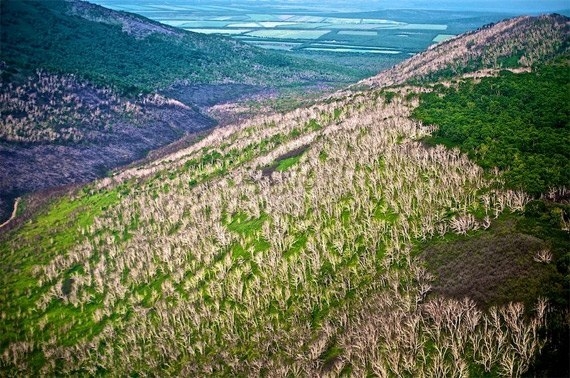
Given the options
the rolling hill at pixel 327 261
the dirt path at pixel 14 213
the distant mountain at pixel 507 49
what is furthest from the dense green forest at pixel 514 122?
the dirt path at pixel 14 213

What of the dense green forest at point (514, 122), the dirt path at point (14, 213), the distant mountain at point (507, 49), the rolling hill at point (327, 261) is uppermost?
the distant mountain at point (507, 49)

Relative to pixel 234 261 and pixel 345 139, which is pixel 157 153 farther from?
pixel 234 261

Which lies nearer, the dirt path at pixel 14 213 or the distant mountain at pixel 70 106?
the dirt path at pixel 14 213

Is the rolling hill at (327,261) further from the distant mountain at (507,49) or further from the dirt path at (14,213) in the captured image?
the distant mountain at (507,49)

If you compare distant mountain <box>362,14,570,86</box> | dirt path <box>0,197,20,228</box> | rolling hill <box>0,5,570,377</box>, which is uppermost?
distant mountain <box>362,14,570,86</box>

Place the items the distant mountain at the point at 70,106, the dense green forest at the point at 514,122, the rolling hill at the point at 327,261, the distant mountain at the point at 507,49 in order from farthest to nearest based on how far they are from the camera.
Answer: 1. the distant mountain at the point at 507,49
2. the distant mountain at the point at 70,106
3. the dense green forest at the point at 514,122
4. the rolling hill at the point at 327,261

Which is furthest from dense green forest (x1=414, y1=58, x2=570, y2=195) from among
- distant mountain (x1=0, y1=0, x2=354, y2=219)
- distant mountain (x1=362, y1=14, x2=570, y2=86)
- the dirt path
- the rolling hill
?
distant mountain (x1=0, y1=0, x2=354, y2=219)

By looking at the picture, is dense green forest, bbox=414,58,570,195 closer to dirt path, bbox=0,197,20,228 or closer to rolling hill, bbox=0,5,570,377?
rolling hill, bbox=0,5,570,377
